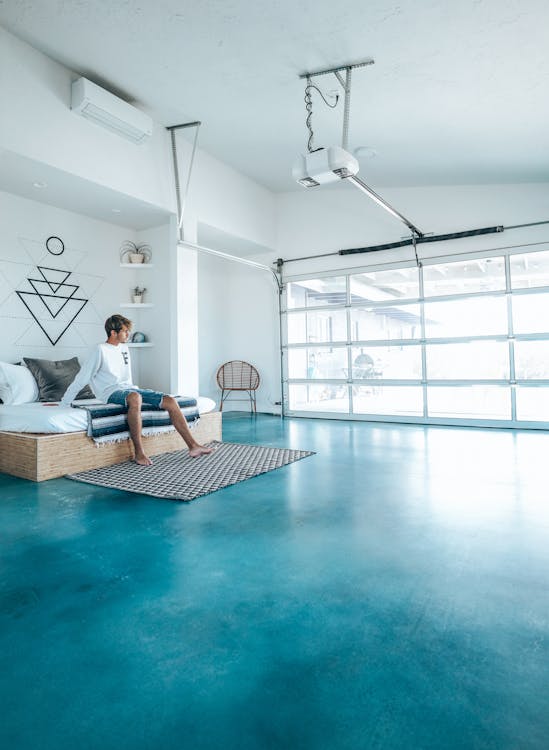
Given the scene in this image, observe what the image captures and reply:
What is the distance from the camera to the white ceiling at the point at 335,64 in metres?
3.26

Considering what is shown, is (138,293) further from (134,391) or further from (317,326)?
(317,326)

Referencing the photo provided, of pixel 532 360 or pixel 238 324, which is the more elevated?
pixel 238 324

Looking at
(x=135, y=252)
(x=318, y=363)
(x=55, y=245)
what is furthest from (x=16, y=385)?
(x=318, y=363)

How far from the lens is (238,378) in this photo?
26.8 feet

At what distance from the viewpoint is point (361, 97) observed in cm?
425

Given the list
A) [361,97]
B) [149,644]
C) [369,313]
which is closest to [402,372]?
[369,313]

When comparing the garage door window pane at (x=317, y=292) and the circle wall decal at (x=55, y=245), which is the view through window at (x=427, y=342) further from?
the circle wall decal at (x=55, y=245)

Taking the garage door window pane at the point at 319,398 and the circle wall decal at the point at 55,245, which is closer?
the circle wall decal at the point at 55,245

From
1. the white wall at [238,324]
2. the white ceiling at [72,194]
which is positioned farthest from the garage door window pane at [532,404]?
the white ceiling at [72,194]

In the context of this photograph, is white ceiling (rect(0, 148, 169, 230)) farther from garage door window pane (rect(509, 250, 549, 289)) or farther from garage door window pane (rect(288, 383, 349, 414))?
garage door window pane (rect(509, 250, 549, 289))

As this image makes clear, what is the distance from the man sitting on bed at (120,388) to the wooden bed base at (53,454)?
0.24 m

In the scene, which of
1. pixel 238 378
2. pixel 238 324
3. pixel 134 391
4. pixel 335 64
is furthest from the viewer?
pixel 238 324

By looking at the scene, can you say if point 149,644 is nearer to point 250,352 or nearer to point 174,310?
point 174,310

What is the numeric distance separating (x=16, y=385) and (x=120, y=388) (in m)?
1.22
